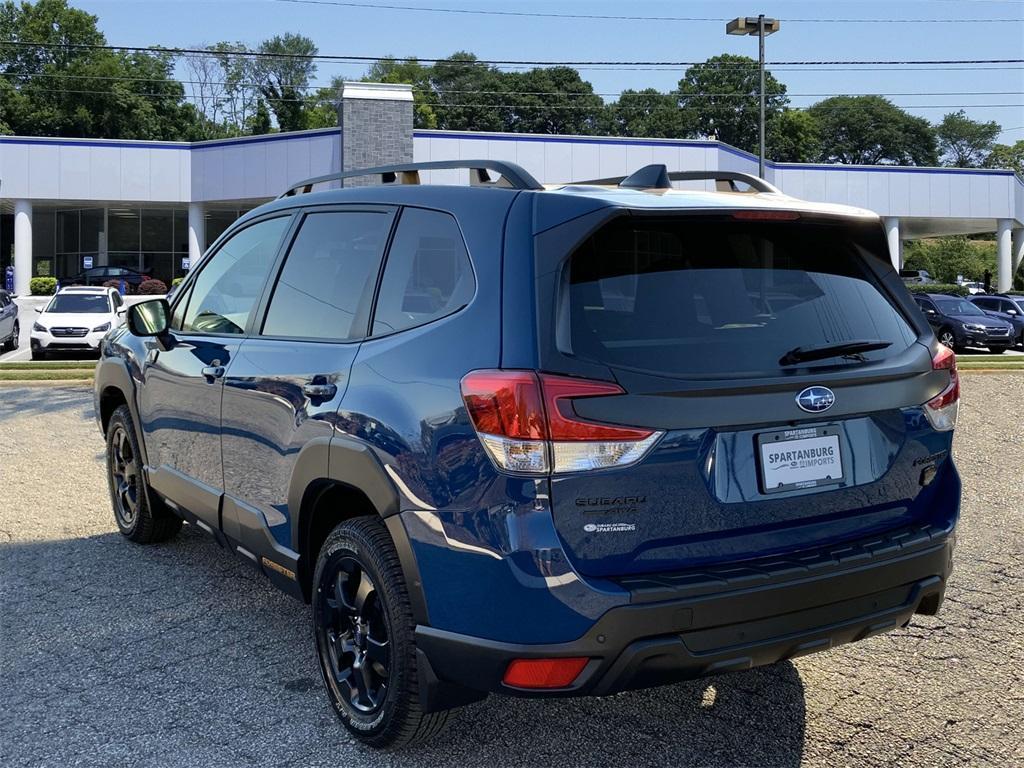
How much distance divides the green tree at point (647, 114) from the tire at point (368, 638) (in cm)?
10526

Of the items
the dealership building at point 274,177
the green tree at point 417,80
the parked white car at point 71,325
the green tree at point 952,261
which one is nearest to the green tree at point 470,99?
the green tree at point 417,80

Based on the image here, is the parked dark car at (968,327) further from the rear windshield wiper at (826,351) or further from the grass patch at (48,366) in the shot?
the rear windshield wiper at (826,351)

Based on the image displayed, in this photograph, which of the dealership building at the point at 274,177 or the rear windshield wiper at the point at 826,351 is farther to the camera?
the dealership building at the point at 274,177

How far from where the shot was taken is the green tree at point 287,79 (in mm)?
97750

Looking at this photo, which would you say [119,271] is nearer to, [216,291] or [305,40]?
[216,291]

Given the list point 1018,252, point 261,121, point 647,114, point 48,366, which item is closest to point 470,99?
point 647,114

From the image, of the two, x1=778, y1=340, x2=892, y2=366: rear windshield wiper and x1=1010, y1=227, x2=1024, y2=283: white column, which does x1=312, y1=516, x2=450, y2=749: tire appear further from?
x1=1010, y1=227, x2=1024, y2=283: white column

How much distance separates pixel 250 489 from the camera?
4.01 meters

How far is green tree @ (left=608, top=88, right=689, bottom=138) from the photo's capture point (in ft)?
343

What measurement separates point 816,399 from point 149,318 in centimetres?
341

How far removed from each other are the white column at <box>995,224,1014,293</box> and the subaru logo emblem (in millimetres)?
53741

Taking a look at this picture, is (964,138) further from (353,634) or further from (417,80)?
(353,634)

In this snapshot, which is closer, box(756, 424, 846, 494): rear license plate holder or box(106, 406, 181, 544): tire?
box(756, 424, 846, 494): rear license plate holder

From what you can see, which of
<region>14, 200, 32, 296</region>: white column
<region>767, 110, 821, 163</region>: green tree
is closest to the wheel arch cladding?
<region>14, 200, 32, 296</region>: white column
